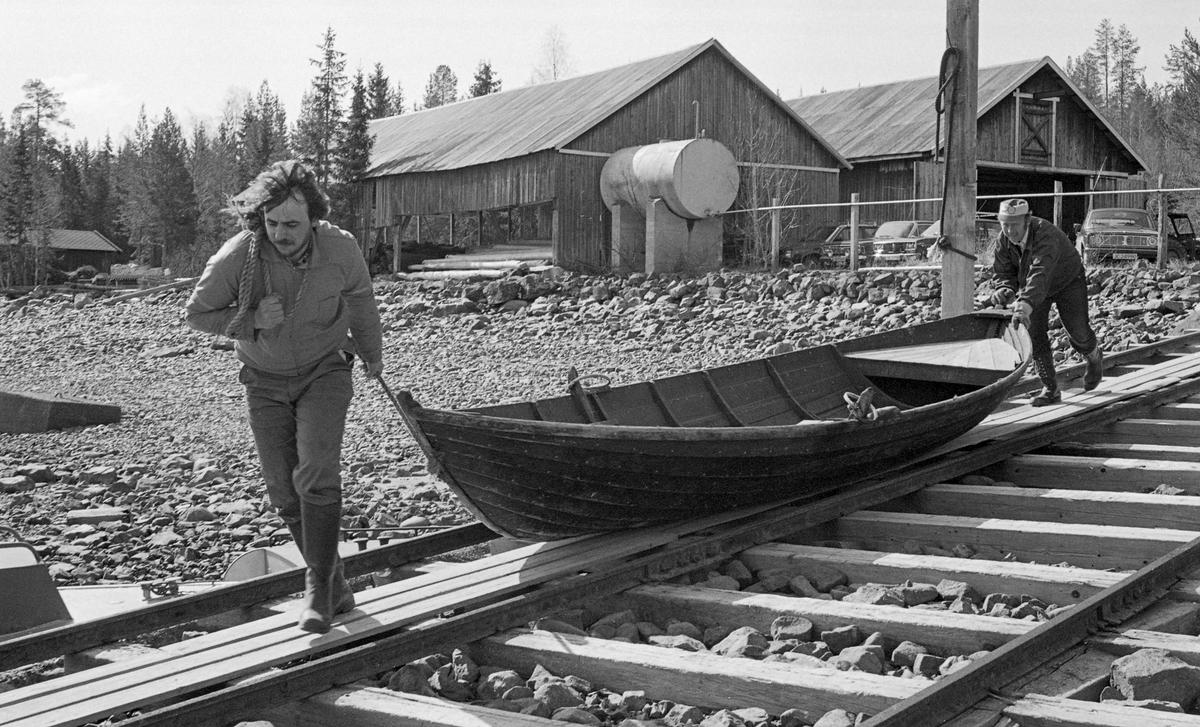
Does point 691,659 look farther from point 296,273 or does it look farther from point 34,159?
point 34,159

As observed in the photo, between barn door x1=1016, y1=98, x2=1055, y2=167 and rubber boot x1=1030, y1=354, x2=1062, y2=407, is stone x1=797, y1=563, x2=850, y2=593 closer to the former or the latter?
rubber boot x1=1030, y1=354, x2=1062, y2=407

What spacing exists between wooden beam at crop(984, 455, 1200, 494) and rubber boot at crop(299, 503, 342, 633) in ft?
15.6

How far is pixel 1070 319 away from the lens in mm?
10023

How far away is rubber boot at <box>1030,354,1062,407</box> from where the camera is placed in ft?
32.4

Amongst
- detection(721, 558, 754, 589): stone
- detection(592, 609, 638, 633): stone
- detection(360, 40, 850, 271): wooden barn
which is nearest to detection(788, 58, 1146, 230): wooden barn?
detection(360, 40, 850, 271): wooden barn

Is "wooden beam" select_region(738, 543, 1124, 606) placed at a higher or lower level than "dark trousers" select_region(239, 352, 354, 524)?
lower

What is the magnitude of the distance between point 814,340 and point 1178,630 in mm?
12002

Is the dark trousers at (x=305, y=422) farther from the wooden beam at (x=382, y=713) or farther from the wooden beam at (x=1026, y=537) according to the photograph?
the wooden beam at (x=1026, y=537)

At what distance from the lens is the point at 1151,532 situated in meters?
5.94

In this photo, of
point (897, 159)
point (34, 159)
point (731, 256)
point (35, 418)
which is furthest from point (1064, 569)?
point (34, 159)

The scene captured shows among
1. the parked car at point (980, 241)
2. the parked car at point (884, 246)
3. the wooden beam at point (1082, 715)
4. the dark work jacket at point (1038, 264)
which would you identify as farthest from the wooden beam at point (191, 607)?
the parked car at point (884, 246)

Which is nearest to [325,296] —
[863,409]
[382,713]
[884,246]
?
[382,713]

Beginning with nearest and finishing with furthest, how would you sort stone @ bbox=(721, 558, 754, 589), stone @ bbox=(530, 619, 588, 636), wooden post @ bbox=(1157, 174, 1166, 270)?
stone @ bbox=(530, 619, 588, 636) → stone @ bbox=(721, 558, 754, 589) → wooden post @ bbox=(1157, 174, 1166, 270)

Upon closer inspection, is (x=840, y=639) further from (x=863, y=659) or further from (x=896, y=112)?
(x=896, y=112)
